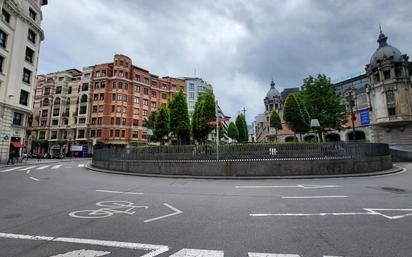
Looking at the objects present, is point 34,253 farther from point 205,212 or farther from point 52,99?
point 52,99

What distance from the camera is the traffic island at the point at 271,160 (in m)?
13.6

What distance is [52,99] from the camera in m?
57.2

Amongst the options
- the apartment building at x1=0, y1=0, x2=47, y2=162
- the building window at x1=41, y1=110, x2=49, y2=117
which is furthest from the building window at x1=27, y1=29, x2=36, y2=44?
the building window at x1=41, y1=110, x2=49, y2=117

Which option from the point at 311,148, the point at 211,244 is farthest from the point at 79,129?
the point at 211,244

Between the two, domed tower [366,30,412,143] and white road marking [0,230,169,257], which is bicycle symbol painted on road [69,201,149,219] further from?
domed tower [366,30,412,143]

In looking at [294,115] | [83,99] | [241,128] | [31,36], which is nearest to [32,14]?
[31,36]

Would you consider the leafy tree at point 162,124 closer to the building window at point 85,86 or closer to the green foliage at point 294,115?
the green foliage at point 294,115

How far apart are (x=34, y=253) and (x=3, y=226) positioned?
88.2 inches

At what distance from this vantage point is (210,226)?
4582 mm

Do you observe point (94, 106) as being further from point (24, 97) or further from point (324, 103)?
point (324, 103)

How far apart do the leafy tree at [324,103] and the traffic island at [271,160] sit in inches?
662

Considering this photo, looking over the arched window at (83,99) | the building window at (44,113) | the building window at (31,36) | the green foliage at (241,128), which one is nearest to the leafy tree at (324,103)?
the green foliage at (241,128)

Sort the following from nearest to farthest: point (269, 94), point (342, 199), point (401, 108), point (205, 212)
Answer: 1. point (205, 212)
2. point (342, 199)
3. point (401, 108)
4. point (269, 94)

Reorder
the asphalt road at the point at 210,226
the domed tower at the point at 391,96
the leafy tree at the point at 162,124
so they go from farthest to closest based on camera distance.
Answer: the domed tower at the point at 391,96 → the leafy tree at the point at 162,124 → the asphalt road at the point at 210,226
